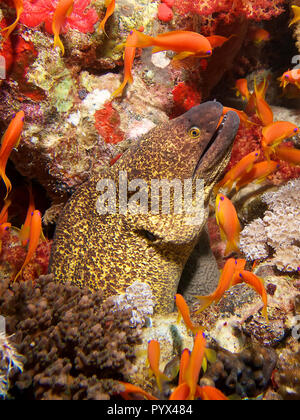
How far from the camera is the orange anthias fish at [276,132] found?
3.10 meters

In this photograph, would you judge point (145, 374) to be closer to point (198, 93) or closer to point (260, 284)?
point (260, 284)

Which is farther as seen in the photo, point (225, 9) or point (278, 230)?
point (225, 9)

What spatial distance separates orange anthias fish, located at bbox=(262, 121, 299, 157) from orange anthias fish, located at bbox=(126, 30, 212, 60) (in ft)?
3.53

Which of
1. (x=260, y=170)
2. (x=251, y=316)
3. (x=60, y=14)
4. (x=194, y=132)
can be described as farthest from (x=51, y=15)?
(x=251, y=316)

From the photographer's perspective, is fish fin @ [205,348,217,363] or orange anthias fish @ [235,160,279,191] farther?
orange anthias fish @ [235,160,279,191]

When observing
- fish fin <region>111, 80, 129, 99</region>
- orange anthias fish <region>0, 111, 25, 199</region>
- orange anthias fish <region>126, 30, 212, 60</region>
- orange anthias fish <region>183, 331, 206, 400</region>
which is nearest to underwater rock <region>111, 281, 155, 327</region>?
orange anthias fish <region>183, 331, 206, 400</region>

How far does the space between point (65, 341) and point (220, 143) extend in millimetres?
2244

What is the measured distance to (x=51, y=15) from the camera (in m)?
2.83

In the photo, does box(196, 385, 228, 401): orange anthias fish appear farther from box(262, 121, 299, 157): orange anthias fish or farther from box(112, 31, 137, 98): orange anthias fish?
box(112, 31, 137, 98): orange anthias fish

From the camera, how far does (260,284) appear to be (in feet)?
7.80

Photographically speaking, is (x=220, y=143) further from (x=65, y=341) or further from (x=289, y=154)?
(x=65, y=341)

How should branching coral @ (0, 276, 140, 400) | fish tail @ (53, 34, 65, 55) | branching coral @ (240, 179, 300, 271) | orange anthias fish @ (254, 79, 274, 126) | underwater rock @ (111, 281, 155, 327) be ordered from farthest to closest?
orange anthias fish @ (254, 79, 274, 126) → branching coral @ (240, 179, 300, 271) → underwater rock @ (111, 281, 155, 327) → fish tail @ (53, 34, 65, 55) → branching coral @ (0, 276, 140, 400)

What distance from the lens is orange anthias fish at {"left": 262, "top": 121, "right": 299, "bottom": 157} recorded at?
3.10 meters
